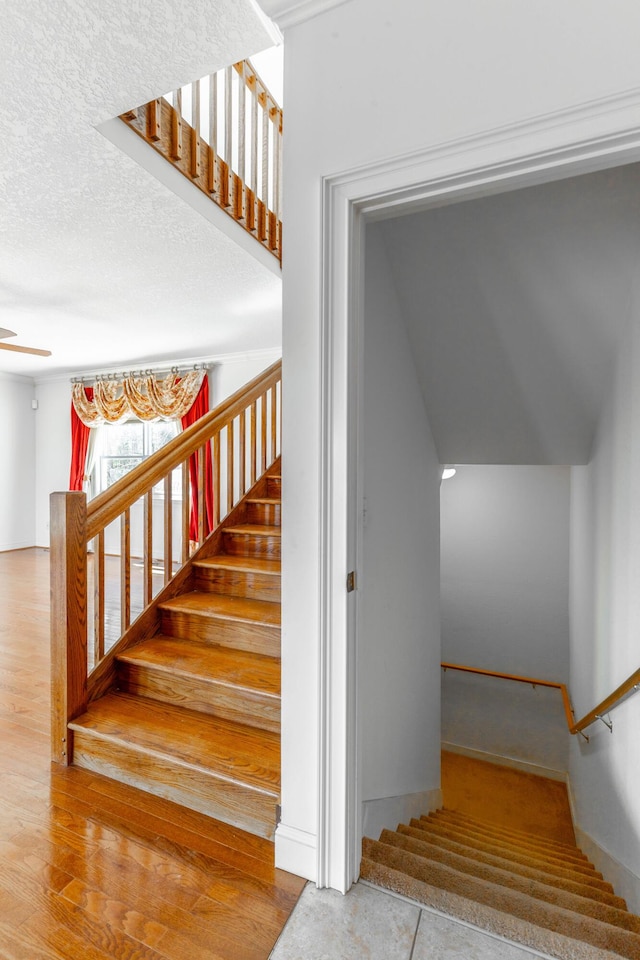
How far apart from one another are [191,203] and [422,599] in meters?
2.49

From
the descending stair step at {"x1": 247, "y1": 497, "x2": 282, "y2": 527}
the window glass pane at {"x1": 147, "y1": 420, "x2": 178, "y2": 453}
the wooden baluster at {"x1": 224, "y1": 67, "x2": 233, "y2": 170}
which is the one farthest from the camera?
the window glass pane at {"x1": 147, "y1": 420, "x2": 178, "y2": 453}

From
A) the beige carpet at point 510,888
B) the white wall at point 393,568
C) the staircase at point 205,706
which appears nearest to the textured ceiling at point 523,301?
the white wall at point 393,568

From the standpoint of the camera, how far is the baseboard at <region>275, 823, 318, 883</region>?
1.35 m

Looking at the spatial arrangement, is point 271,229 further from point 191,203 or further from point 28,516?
point 28,516

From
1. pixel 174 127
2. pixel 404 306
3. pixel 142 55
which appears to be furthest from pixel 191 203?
pixel 404 306

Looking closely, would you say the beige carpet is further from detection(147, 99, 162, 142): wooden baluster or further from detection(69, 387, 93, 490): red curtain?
detection(69, 387, 93, 490): red curtain

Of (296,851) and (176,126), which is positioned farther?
(176,126)

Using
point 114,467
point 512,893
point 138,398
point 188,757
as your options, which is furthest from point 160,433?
point 512,893

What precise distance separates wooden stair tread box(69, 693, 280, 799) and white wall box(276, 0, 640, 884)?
27cm

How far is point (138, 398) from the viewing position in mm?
5922

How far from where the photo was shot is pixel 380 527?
207cm

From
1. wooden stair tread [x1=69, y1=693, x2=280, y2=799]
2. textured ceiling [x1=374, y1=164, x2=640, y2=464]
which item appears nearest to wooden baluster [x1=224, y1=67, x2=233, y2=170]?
textured ceiling [x1=374, y1=164, x2=640, y2=464]

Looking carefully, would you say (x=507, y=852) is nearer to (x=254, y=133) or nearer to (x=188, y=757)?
(x=188, y=757)

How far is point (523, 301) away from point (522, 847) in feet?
9.15
